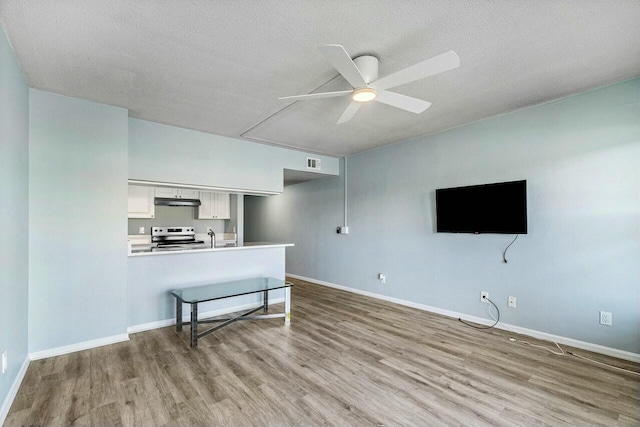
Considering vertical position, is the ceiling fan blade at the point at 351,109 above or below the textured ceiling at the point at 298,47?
below

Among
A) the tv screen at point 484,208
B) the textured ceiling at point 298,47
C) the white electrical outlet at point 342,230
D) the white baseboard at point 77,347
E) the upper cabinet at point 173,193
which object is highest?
the textured ceiling at point 298,47

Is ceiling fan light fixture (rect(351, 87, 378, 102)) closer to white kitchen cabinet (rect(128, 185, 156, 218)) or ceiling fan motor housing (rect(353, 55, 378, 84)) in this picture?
ceiling fan motor housing (rect(353, 55, 378, 84))

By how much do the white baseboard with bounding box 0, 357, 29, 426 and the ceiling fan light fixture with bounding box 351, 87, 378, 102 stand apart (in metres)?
3.22

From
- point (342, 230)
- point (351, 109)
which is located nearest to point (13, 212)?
point (351, 109)

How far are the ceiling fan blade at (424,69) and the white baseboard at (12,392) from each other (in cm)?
332

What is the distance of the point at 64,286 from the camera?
112 inches

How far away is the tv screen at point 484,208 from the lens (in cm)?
327

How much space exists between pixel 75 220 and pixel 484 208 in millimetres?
4446

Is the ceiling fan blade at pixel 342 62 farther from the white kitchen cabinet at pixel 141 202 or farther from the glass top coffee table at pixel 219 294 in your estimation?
the white kitchen cabinet at pixel 141 202

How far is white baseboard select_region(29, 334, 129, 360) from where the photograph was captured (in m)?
2.73

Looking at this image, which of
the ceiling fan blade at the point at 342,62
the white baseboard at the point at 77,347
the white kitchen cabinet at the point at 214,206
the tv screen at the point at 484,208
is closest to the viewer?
the ceiling fan blade at the point at 342,62

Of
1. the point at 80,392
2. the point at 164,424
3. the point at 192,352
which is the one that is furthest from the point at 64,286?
the point at 164,424

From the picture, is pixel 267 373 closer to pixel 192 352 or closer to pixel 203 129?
pixel 192 352

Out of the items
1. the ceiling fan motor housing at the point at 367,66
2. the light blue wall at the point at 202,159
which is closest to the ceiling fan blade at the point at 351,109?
the ceiling fan motor housing at the point at 367,66
